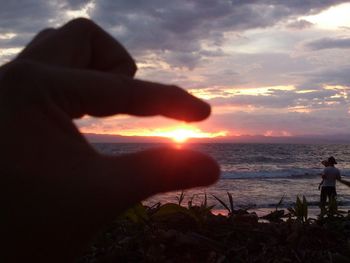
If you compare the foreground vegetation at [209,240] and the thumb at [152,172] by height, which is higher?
the thumb at [152,172]

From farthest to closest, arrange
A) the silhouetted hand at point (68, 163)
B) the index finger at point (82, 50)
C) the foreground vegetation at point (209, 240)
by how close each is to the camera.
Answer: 1. the foreground vegetation at point (209, 240)
2. the index finger at point (82, 50)
3. the silhouetted hand at point (68, 163)

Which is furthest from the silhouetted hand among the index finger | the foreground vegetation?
the foreground vegetation

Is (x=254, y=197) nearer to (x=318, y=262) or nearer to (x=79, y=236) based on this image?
(x=318, y=262)

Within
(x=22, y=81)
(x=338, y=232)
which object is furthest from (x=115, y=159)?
(x=338, y=232)

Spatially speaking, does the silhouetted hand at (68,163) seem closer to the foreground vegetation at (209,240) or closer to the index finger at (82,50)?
the index finger at (82,50)

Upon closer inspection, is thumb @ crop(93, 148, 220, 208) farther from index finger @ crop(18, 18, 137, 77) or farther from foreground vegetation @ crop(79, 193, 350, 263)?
foreground vegetation @ crop(79, 193, 350, 263)

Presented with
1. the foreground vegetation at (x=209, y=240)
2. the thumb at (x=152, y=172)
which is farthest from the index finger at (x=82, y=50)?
the foreground vegetation at (x=209, y=240)

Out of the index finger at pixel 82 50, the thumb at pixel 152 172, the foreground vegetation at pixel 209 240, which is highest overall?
the index finger at pixel 82 50
